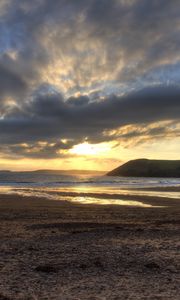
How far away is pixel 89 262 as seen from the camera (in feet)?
30.3

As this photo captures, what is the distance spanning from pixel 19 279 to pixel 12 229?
732 centimetres

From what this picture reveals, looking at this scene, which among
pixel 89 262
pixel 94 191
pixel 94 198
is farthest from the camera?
pixel 94 191

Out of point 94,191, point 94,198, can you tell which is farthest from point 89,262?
point 94,191

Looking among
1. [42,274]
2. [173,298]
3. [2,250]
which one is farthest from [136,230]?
[173,298]

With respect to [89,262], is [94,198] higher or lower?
higher

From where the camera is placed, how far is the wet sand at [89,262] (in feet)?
22.8

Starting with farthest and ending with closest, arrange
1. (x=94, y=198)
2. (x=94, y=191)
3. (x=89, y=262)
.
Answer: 1. (x=94, y=191)
2. (x=94, y=198)
3. (x=89, y=262)

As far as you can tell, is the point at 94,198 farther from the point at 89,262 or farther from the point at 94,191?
the point at 89,262

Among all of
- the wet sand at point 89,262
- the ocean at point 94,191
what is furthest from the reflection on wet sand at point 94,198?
the wet sand at point 89,262

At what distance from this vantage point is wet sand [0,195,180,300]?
274 inches

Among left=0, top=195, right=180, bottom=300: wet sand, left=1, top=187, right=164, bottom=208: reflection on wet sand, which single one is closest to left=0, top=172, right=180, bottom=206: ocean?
left=1, top=187, right=164, bottom=208: reflection on wet sand

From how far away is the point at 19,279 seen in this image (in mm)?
7672

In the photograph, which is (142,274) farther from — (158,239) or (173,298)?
(158,239)

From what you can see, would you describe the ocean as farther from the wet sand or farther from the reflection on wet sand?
the wet sand
